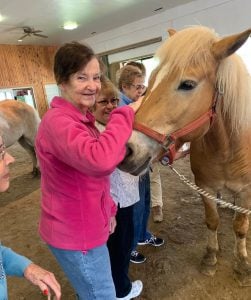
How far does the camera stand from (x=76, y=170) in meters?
0.89

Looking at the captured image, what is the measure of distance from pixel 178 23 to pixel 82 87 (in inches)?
256

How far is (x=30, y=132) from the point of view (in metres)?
4.27

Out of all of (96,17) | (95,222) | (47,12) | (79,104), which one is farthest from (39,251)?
(96,17)

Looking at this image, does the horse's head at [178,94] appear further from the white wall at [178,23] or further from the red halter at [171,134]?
the white wall at [178,23]

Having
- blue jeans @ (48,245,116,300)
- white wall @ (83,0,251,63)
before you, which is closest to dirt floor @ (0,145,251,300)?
blue jeans @ (48,245,116,300)

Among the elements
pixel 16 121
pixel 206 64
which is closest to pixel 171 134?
pixel 206 64

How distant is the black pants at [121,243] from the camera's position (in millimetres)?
1389

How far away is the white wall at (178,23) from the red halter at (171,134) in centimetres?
447

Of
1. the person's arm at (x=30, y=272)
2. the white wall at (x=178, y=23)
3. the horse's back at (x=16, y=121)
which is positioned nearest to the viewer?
the person's arm at (x=30, y=272)

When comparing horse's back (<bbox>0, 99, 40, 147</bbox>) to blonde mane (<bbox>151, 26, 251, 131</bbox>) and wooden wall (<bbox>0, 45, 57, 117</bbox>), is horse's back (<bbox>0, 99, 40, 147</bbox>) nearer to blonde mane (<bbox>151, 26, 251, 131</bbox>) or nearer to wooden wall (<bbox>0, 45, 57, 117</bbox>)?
blonde mane (<bbox>151, 26, 251, 131</bbox>)

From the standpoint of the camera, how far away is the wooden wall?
8.91 metres

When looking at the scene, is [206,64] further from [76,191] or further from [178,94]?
[76,191]

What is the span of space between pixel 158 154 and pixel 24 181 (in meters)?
3.53

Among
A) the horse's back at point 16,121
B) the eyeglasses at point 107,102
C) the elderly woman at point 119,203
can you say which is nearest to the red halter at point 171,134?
the elderly woman at point 119,203
